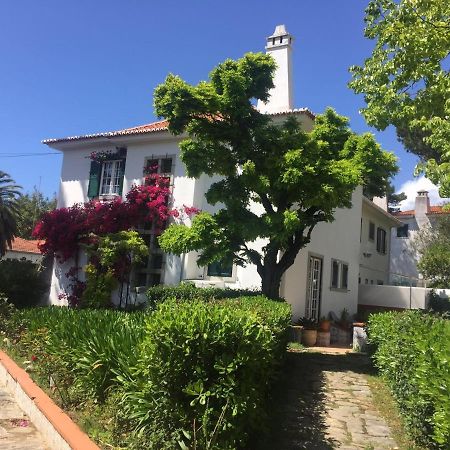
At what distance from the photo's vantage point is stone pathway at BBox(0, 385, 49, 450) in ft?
16.1

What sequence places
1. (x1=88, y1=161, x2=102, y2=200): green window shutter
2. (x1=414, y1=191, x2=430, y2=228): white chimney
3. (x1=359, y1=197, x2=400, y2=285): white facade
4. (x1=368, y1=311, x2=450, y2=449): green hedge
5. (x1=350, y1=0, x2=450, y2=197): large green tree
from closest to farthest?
(x1=368, y1=311, x2=450, y2=449): green hedge → (x1=350, y1=0, x2=450, y2=197): large green tree → (x1=88, y1=161, x2=102, y2=200): green window shutter → (x1=359, y1=197, x2=400, y2=285): white facade → (x1=414, y1=191, x2=430, y2=228): white chimney

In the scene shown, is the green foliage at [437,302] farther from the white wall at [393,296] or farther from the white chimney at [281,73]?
the white chimney at [281,73]

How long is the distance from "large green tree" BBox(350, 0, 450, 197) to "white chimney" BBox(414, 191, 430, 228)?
3031 centimetres

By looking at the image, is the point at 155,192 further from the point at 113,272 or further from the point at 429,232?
the point at 429,232

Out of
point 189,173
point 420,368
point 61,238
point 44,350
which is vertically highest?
point 189,173

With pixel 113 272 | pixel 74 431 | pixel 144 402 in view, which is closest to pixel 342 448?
pixel 144 402

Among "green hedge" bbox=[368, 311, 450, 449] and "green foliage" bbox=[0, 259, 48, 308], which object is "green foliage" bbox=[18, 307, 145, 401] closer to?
"green hedge" bbox=[368, 311, 450, 449]

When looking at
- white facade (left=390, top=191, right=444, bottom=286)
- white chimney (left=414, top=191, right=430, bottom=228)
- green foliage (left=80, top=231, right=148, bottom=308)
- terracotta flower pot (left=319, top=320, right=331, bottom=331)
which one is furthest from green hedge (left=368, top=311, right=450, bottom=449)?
white chimney (left=414, top=191, right=430, bottom=228)

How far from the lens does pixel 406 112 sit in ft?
29.7

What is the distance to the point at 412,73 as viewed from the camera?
9.09m

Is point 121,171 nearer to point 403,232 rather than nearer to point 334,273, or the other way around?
point 334,273

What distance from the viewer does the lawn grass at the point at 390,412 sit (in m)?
5.43

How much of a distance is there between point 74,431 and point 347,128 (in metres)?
8.61

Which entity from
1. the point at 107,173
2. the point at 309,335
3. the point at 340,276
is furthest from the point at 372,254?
the point at 107,173
